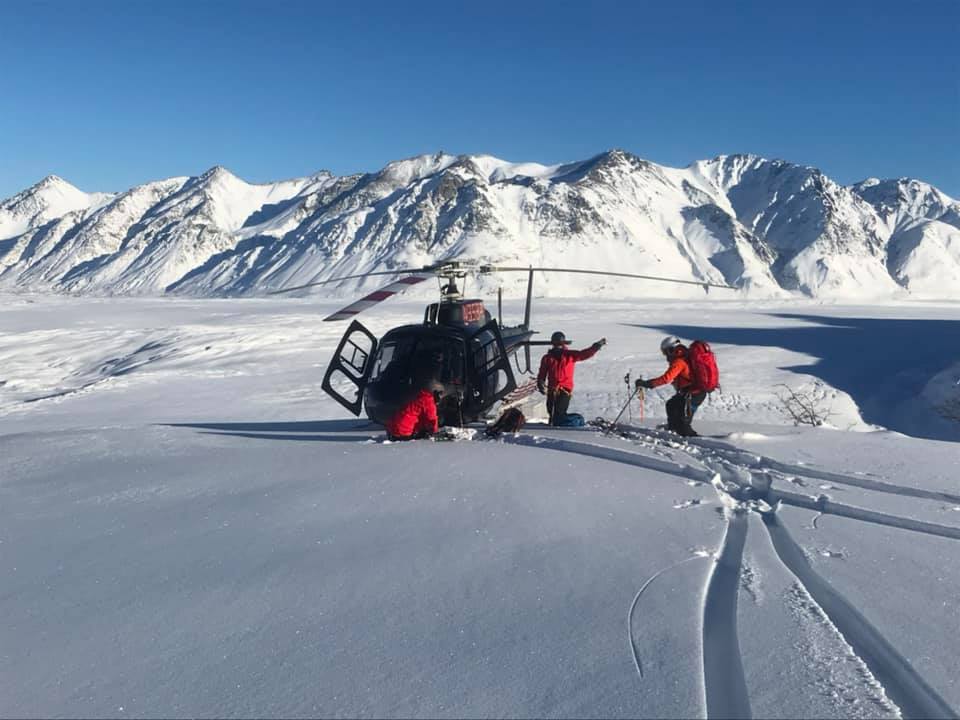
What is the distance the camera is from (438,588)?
3.54m

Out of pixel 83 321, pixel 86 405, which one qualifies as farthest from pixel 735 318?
pixel 83 321

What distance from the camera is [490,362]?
31.7 ft

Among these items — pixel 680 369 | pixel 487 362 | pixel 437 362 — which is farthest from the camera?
pixel 487 362

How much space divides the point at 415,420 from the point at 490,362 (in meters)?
1.82

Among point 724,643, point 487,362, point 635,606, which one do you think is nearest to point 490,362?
point 487,362

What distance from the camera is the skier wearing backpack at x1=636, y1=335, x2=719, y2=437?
916 centimetres

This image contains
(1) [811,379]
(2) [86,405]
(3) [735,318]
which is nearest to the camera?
(2) [86,405]

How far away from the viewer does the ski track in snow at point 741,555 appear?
103 inches

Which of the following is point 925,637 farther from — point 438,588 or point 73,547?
point 73,547

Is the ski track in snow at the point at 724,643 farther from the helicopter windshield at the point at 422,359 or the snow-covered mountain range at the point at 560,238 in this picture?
the snow-covered mountain range at the point at 560,238

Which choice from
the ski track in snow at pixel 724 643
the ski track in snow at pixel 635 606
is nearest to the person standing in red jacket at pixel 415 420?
the ski track in snow at pixel 724 643

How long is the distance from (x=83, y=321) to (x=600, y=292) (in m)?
71.3

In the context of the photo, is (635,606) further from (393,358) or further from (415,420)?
(393,358)

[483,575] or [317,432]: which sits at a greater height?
[483,575]
